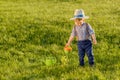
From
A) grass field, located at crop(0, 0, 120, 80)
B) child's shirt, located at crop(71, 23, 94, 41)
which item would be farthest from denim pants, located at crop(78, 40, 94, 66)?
grass field, located at crop(0, 0, 120, 80)

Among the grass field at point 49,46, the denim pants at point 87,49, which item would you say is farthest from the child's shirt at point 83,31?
the grass field at point 49,46

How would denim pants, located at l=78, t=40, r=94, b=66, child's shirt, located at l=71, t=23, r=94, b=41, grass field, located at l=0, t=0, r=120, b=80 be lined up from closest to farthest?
grass field, located at l=0, t=0, r=120, b=80
child's shirt, located at l=71, t=23, r=94, b=41
denim pants, located at l=78, t=40, r=94, b=66

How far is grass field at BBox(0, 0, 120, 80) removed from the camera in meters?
9.08

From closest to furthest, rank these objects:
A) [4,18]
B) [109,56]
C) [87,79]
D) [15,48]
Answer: [87,79]
[109,56]
[15,48]
[4,18]

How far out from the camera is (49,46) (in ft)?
39.8

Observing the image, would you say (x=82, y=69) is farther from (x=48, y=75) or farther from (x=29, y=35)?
(x=29, y=35)

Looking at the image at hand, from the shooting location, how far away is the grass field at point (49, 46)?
908 cm

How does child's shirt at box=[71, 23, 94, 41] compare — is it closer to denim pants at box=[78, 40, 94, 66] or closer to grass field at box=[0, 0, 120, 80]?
denim pants at box=[78, 40, 94, 66]

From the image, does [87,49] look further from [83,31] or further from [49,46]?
[49,46]

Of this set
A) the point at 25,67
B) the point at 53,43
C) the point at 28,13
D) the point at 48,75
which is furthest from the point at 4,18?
the point at 48,75

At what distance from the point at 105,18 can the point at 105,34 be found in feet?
12.3

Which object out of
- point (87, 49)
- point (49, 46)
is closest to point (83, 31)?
point (87, 49)

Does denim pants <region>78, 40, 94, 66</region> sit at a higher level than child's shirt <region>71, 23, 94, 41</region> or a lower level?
lower

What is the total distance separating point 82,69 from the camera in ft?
30.6
